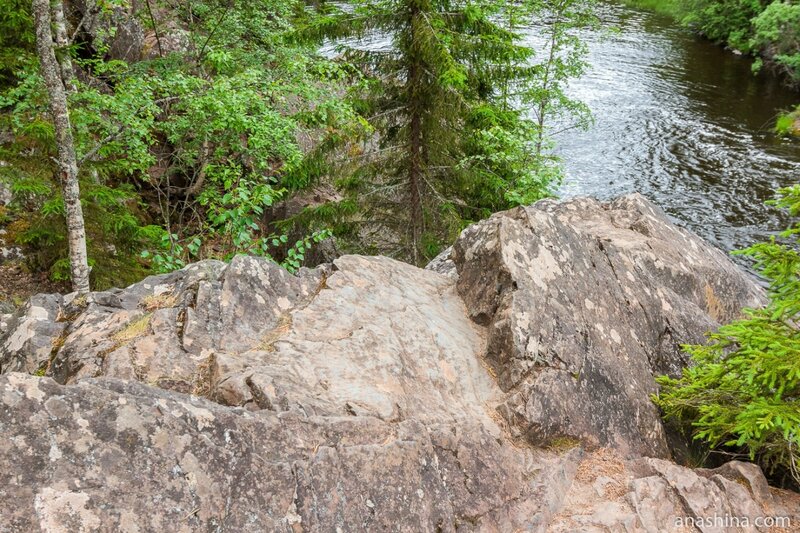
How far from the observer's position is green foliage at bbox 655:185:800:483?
217 inches

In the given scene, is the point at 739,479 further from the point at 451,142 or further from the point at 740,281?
the point at 451,142

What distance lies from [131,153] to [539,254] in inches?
313

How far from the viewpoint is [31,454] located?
3.79m

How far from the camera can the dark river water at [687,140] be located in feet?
71.1

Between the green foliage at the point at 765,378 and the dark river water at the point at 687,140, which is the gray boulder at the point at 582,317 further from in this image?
the dark river water at the point at 687,140

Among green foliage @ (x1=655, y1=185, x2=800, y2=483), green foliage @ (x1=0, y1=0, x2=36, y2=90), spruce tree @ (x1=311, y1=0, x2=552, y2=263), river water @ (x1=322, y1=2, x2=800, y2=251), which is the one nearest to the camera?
green foliage @ (x1=655, y1=185, x2=800, y2=483)

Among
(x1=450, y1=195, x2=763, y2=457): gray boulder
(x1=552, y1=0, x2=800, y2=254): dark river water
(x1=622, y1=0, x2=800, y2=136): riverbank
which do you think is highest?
(x1=622, y1=0, x2=800, y2=136): riverbank

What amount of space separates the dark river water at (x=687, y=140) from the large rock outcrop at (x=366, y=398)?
14.6 metres

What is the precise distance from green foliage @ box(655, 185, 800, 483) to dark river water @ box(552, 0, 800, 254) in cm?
1466

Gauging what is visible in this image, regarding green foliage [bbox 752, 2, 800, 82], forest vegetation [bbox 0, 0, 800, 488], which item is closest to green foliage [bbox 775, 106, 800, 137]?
green foliage [bbox 752, 2, 800, 82]

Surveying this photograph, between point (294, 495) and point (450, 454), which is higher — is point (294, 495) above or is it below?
above

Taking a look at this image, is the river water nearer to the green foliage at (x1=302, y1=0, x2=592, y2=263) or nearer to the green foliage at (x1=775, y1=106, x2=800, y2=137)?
the green foliage at (x1=775, y1=106, x2=800, y2=137)

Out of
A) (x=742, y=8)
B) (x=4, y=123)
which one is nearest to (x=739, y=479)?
(x=4, y=123)

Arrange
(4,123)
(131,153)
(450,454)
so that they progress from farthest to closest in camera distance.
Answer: (131,153) → (4,123) → (450,454)
